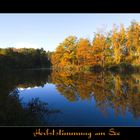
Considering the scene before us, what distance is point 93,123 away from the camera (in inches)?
234

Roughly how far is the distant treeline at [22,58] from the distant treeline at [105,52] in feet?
1.08

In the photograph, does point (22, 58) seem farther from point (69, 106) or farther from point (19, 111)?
point (19, 111)

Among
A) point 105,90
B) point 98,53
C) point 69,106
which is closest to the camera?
point 98,53

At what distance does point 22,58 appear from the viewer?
7.39 metres

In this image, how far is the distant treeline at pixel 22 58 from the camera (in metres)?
5.85

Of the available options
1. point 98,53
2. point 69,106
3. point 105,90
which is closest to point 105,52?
point 98,53

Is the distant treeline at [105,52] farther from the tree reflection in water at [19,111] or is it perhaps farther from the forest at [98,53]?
the tree reflection in water at [19,111]

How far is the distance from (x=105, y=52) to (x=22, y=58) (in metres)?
2.23

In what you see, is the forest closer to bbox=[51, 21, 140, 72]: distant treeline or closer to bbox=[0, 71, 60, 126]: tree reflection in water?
bbox=[51, 21, 140, 72]: distant treeline

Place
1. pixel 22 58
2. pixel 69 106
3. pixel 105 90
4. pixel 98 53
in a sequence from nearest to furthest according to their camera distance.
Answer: pixel 98 53 → pixel 69 106 → pixel 22 58 → pixel 105 90
